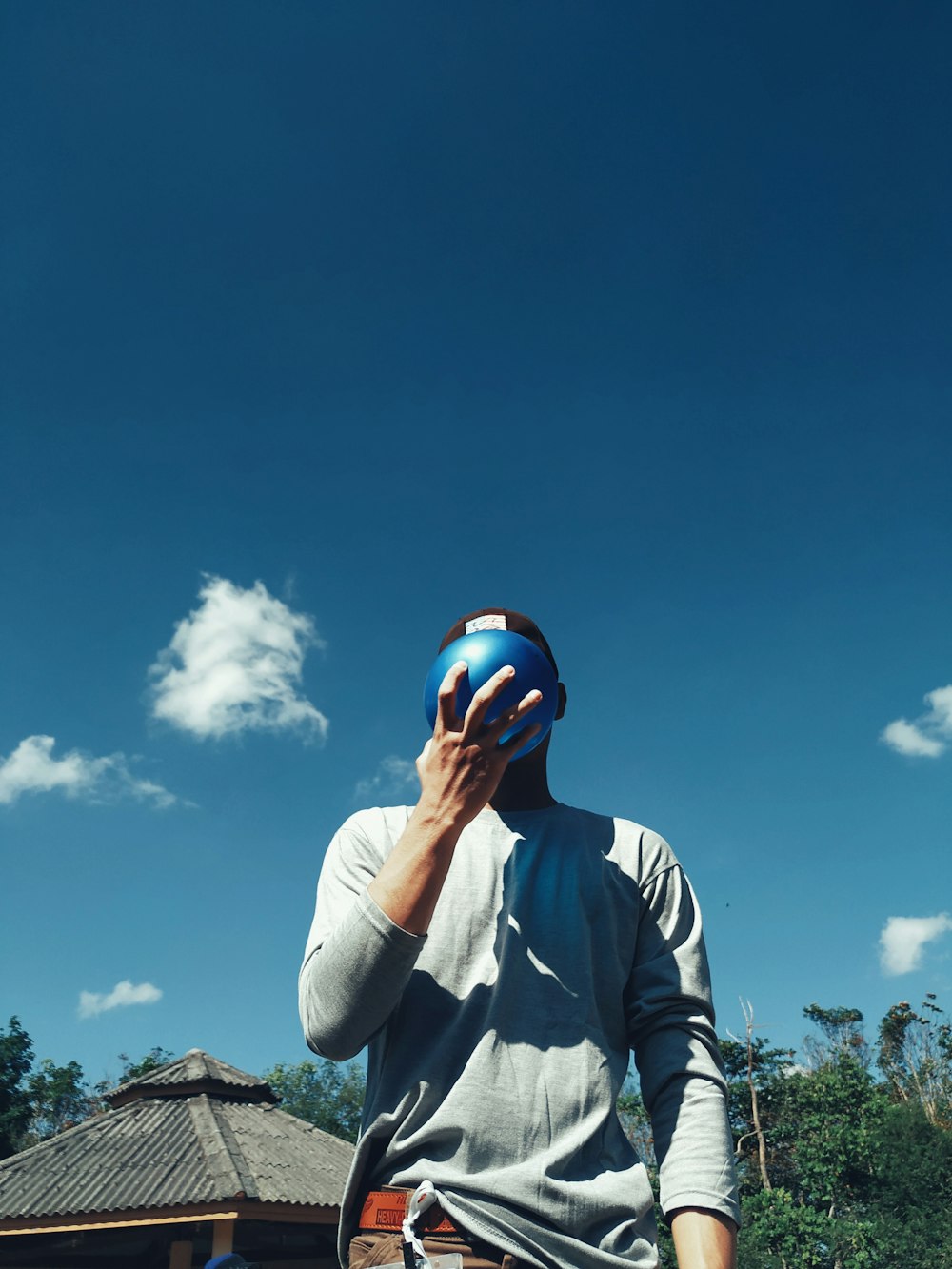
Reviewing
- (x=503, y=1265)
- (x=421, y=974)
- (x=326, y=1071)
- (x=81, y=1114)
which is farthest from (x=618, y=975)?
(x=326, y=1071)

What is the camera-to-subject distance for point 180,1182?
11.5m

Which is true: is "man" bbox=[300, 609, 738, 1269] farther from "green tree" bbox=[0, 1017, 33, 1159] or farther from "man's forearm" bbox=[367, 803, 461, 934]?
"green tree" bbox=[0, 1017, 33, 1159]

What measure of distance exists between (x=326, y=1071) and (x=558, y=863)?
6652cm

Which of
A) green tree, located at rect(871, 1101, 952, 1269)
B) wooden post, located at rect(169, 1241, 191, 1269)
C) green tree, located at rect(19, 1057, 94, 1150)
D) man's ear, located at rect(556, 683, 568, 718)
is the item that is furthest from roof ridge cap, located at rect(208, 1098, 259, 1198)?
green tree, located at rect(19, 1057, 94, 1150)

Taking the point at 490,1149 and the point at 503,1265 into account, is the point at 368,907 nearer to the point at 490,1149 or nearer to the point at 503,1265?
the point at 490,1149

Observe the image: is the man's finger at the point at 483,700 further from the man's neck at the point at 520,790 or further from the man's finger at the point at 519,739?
the man's neck at the point at 520,790

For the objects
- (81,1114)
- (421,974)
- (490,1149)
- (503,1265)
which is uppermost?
(81,1114)

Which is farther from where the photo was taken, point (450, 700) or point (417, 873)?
point (450, 700)

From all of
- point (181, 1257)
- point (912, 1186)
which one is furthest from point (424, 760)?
point (912, 1186)

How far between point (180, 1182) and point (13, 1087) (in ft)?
97.8

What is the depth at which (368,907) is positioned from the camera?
5.25 ft

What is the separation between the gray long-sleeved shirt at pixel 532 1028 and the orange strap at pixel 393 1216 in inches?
1.2

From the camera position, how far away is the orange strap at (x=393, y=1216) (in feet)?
4.92

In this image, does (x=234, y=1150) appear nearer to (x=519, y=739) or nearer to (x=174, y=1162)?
(x=174, y=1162)
